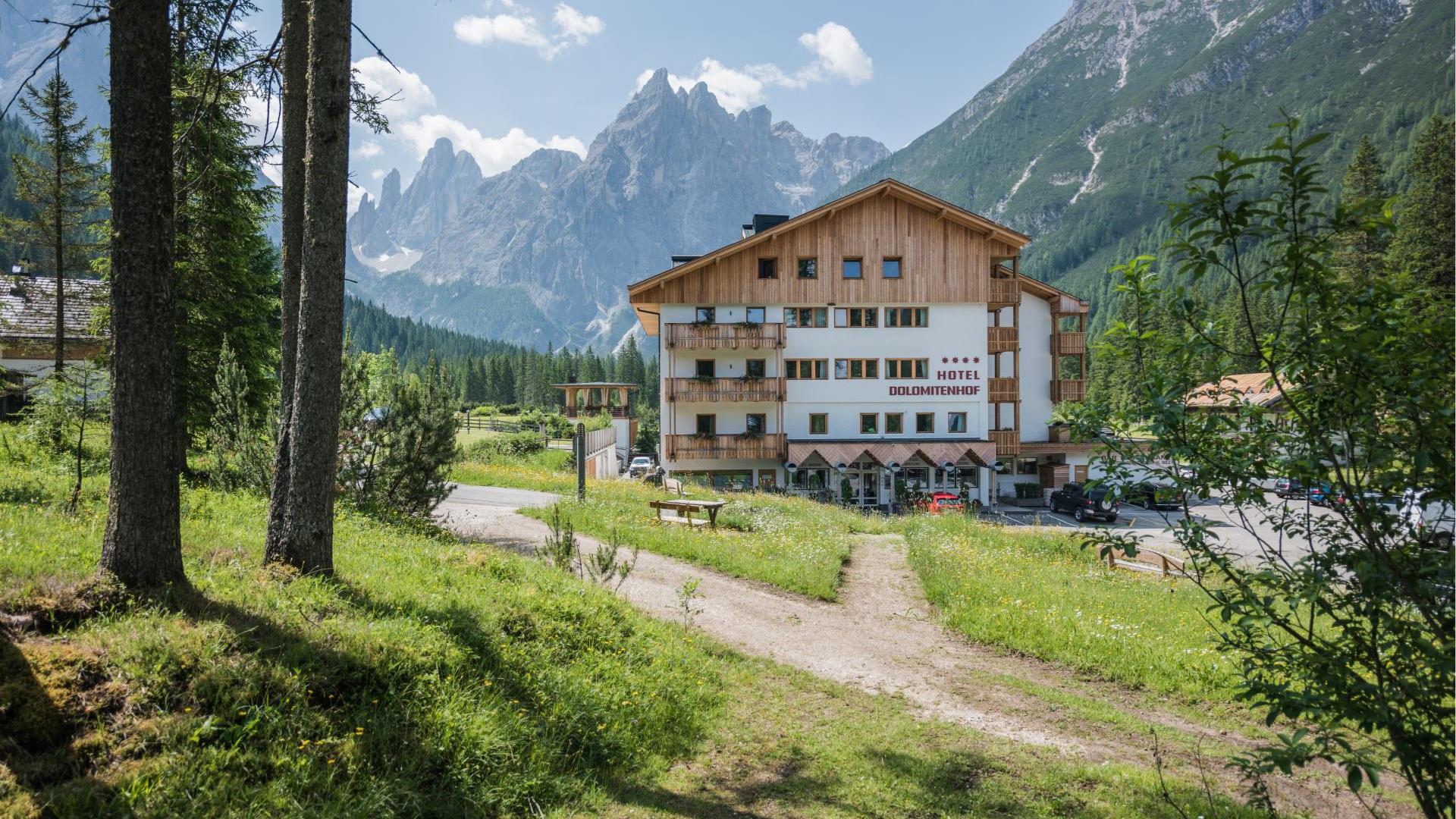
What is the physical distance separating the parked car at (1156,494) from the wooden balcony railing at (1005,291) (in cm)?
3592

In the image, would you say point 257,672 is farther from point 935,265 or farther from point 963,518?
point 935,265

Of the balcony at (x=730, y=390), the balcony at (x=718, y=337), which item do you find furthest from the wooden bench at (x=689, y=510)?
the balcony at (x=718, y=337)

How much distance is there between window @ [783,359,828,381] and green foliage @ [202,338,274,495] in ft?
89.6

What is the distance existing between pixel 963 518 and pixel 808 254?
19.0 meters

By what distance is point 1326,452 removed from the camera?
123 inches

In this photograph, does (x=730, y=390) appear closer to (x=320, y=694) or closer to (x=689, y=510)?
(x=689, y=510)

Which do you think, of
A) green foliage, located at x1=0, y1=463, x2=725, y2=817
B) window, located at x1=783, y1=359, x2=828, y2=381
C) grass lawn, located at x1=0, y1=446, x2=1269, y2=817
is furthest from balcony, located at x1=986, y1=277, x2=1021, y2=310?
green foliage, located at x1=0, y1=463, x2=725, y2=817

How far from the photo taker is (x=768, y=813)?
16.7ft

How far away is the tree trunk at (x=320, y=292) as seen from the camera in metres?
7.19

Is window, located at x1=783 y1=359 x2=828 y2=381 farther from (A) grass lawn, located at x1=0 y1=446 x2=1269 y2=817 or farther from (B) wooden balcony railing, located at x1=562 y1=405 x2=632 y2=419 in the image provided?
(B) wooden balcony railing, located at x1=562 y1=405 x2=632 y2=419

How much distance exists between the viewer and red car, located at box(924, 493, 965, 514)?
98.2ft

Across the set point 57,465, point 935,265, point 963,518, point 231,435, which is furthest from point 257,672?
point 935,265

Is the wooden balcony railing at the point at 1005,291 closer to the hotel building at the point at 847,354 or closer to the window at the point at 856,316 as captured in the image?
the hotel building at the point at 847,354

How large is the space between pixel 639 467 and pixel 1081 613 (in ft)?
124
